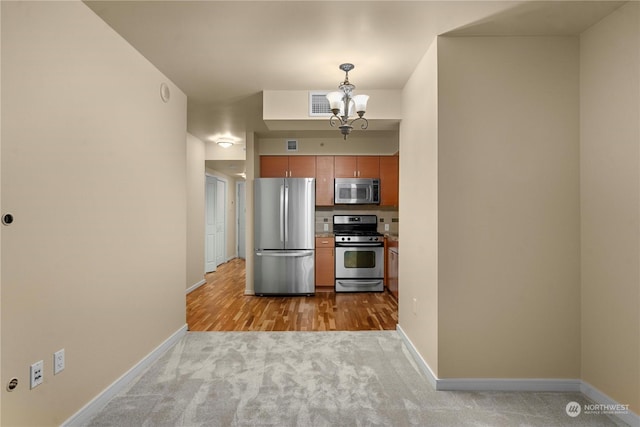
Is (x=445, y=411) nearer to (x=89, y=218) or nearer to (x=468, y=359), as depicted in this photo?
(x=468, y=359)

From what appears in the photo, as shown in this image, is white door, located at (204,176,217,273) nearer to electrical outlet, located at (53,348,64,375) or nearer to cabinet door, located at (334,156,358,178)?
cabinet door, located at (334,156,358,178)

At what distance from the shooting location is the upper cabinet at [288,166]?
5.83m

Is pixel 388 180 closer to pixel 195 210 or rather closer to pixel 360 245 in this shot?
pixel 360 245

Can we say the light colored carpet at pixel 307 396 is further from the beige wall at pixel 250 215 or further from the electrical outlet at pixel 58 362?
the beige wall at pixel 250 215

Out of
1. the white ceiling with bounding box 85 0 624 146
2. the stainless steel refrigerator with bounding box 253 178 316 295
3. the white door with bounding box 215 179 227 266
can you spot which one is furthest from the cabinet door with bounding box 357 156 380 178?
the white door with bounding box 215 179 227 266

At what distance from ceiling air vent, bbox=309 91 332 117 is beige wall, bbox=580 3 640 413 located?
208cm

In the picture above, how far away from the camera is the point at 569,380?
2486 mm

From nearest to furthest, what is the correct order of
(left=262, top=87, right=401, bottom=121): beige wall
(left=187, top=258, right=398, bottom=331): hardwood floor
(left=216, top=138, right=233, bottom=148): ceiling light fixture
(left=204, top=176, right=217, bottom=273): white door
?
1. (left=262, top=87, right=401, bottom=121): beige wall
2. (left=187, top=258, right=398, bottom=331): hardwood floor
3. (left=216, top=138, right=233, bottom=148): ceiling light fixture
4. (left=204, top=176, right=217, bottom=273): white door

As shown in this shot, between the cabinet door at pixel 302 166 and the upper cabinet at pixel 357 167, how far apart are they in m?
0.38

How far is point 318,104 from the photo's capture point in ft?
11.9

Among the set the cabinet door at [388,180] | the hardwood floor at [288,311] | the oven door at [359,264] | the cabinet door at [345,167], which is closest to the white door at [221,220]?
the hardwood floor at [288,311]

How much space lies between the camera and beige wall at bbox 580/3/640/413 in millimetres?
2049

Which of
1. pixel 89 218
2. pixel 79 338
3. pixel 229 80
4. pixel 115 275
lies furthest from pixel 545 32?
pixel 79 338

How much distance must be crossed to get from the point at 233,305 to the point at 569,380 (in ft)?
12.0
